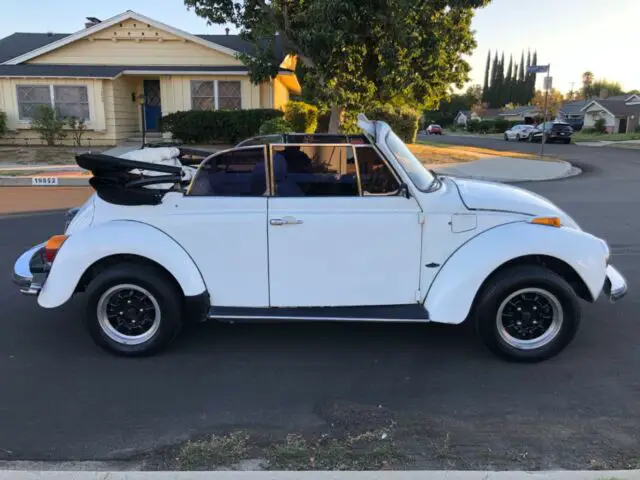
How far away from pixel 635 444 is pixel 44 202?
11.7 meters

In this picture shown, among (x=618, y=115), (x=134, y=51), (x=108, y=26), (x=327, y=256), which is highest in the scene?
(x=108, y=26)

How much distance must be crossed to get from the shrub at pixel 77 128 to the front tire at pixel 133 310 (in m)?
19.9

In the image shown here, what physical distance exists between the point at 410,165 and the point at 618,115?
7470 cm

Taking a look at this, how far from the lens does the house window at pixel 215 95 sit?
22266 mm

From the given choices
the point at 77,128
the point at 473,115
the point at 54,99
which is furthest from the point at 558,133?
the point at 473,115

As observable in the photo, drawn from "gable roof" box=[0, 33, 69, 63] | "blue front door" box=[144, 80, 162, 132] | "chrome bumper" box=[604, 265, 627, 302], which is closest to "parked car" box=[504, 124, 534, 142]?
"blue front door" box=[144, 80, 162, 132]

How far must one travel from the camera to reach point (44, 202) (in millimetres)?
11656

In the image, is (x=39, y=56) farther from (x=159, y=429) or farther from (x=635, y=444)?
(x=635, y=444)

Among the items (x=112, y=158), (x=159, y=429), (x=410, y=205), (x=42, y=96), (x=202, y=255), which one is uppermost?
(x=42, y=96)

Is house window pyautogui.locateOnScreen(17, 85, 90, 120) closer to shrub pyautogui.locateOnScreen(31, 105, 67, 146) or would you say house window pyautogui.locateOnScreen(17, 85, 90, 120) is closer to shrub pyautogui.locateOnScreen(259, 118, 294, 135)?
shrub pyautogui.locateOnScreen(31, 105, 67, 146)

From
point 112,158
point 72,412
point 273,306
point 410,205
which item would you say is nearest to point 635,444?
point 410,205

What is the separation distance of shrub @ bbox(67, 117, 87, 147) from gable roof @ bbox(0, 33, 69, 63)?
4.44 m

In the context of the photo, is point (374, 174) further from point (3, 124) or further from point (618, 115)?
point (618, 115)

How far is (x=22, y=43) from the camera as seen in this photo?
25047 mm
